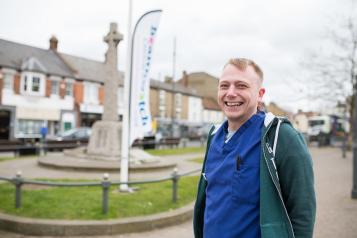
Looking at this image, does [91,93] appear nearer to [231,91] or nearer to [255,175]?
[231,91]

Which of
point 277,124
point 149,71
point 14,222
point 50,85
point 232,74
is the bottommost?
point 14,222

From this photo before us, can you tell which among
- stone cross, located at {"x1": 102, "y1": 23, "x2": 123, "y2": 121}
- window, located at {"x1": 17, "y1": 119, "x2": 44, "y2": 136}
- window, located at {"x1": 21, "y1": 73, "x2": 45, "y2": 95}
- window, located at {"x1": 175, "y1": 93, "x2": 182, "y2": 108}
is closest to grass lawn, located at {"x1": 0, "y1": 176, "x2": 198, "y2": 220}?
stone cross, located at {"x1": 102, "y1": 23, "x2": 123, "y2": 121}

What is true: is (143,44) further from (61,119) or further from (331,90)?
(61,119)

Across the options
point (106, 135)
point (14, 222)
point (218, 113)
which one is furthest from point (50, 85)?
point (218, 113)

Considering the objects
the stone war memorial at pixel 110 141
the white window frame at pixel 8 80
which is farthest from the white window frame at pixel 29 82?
the stone war memorial at pixel 110 141

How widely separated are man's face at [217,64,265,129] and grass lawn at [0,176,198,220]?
169 inches

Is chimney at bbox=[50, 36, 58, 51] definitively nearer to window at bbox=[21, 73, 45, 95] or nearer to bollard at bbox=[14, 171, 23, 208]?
window at bbox=[21, 73, 45, 95]

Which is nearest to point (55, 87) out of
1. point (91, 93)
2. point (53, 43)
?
point (91, 93)

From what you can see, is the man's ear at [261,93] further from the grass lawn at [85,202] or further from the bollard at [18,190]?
Answer: the bollard at [18,190]

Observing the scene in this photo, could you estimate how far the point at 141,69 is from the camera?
800cm

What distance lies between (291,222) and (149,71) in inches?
260

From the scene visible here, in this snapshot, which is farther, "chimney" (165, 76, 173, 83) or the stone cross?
"chimney" (165, 76, 173, 83)

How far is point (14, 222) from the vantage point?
5477mm

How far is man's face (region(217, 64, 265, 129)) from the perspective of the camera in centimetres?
231
